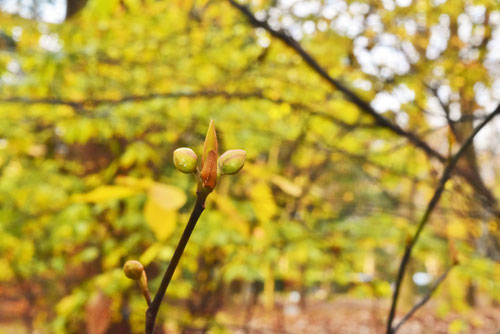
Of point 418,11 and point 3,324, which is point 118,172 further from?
point 3,324

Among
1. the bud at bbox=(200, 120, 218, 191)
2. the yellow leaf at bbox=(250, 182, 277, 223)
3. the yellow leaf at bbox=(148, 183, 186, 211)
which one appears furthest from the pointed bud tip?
the yellow leaf at bbox=(250, 182, 277, 223)

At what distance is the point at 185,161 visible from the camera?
276 mm

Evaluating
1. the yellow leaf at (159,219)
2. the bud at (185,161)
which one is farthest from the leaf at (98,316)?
the bud at (185,161)

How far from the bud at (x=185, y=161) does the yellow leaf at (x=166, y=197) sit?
2.34 feet

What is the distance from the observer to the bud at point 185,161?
0.90ft

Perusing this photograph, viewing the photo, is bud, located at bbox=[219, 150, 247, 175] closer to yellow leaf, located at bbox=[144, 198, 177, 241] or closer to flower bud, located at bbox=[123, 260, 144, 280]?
flower bud, located at bbox=[123, 260, 144, 280]

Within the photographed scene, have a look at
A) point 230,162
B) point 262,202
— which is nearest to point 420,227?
point 230,162

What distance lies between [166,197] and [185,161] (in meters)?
0.76

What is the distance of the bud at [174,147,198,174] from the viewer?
27 cm

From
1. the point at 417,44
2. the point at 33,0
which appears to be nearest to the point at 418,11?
the point at 417,44

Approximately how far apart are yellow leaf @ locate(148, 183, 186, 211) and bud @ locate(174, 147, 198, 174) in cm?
71

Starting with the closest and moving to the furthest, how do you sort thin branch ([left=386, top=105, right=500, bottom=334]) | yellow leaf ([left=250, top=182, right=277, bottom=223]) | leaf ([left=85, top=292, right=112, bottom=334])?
thin branch ([left=386, top=105, right=500, bottom=334]) < leaf ([left=85, top=292, right=112, bottom=334]) < yellow leaf ([left=250, top=182, right=277, bottom=223])

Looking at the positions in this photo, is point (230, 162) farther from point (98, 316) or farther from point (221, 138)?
point (221, 138)

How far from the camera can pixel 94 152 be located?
11.0 feet
